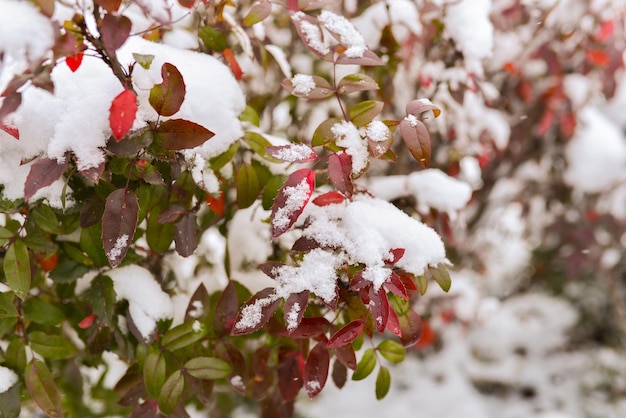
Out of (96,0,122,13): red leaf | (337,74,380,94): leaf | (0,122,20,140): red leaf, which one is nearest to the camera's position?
(96,0,122,13): red leaf

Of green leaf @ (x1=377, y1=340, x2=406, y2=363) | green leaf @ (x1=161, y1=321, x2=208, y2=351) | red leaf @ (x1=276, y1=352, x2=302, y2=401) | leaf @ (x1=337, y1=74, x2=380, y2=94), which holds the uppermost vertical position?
leaf @ (x1=337, y1=74, x2=380, y2=94)

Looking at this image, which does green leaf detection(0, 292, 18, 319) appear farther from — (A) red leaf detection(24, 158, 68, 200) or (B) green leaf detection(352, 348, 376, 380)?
(B) green leaf detection(352, 348, 376, 380)

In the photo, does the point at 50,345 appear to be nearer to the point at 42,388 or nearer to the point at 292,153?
the point at 42,388

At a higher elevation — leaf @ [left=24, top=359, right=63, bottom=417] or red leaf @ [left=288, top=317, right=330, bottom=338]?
red leaf @ [left=288, top=317, right=330, bottom=338]

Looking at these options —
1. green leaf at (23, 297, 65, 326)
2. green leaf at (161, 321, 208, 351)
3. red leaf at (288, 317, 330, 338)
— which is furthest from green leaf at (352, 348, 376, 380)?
green leaf at (23, 297, 65, 326)

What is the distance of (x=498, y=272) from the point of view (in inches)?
116

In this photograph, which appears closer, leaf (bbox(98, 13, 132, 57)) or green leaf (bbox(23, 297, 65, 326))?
leaf (bbox(98, 13, 132, 57))

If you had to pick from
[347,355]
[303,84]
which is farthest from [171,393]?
[303,84]

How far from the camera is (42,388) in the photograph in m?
0.80

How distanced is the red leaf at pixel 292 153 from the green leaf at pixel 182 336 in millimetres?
315

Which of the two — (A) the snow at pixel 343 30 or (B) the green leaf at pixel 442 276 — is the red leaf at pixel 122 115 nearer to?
(A) the snow at pixel 343 30

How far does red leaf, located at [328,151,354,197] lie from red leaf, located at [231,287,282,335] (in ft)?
0.57

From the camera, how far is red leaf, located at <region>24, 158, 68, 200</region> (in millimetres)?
613

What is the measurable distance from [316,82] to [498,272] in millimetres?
2464
